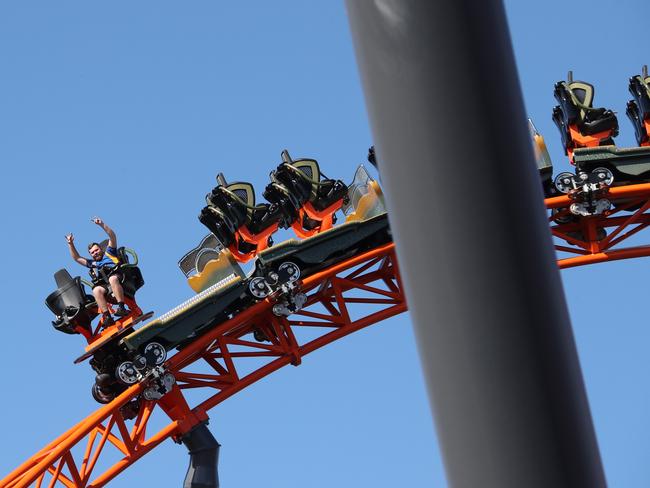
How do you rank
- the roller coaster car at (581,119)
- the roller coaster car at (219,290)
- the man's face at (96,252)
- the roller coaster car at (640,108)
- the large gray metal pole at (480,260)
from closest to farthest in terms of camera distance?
the large gray metal pole at (480,260), the roller coaster car at (219,290), the man's face at (96,252), the roller coaster car at (581,119), the roller coaster car at (640,108)

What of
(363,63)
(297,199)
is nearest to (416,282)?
(363,63)

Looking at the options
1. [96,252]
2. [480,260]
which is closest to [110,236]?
[96,252]

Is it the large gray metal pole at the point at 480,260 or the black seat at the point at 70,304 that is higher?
the large gray metal pole at the point at 480,260

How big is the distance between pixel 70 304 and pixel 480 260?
12922 mm

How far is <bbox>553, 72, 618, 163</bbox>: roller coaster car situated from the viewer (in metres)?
14.9

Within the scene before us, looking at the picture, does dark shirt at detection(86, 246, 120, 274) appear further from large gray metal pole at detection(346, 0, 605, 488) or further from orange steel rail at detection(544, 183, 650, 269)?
large gray metal pole at detection(346, 0, 605, 488)

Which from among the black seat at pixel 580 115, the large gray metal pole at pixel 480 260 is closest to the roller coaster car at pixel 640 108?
the black seat at pixel 580 115

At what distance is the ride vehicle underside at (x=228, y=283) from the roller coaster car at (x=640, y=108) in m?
3.85

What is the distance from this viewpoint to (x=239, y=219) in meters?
13.8

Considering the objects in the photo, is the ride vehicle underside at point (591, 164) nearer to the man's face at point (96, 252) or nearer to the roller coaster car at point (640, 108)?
the roller coaster car at point (640, 108)

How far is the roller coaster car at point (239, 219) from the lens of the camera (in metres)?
13.8

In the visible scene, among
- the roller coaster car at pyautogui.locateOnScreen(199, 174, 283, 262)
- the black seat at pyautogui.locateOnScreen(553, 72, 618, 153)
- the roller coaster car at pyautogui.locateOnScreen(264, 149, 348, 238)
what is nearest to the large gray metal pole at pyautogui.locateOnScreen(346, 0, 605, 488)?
the roller coaster car at pyautogui.locateOnScreen(199, 174, 283, 262)

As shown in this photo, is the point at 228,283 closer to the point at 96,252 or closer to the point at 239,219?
the point at 239,219

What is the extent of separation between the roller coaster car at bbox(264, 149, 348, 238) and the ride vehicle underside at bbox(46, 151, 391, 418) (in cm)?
1
